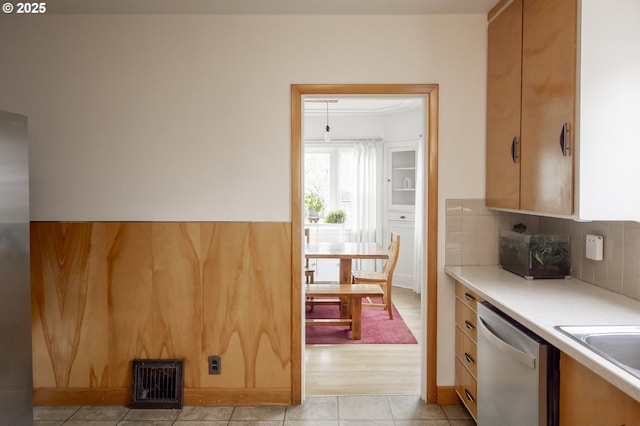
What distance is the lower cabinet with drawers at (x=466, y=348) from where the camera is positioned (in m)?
2.44

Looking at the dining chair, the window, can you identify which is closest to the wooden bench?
the dining chair

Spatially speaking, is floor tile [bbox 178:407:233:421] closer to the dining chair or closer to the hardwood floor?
the hardwood floor

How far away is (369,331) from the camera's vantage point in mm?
4305

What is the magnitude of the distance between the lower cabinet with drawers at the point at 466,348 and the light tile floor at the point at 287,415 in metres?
0.19

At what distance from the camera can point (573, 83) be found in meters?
1.86

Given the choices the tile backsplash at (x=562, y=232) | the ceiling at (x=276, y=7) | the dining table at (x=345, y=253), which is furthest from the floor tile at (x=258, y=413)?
the ceiling at (x=276, y=7)

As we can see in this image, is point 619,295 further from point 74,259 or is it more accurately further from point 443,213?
point 74,259

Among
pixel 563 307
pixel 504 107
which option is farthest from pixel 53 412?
pixel 504 107

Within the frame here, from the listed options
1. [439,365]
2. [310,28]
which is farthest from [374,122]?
[439,365]

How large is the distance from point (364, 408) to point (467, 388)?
640 mm

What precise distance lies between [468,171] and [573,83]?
39.5 inches

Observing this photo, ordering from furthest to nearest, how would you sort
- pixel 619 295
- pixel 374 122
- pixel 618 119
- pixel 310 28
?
pixel 374 122 < pixel 310 28 < pixel 619 295 < pixel 618 119

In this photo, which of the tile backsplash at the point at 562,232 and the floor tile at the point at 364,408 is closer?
the tile backsplash at the point at 562,232

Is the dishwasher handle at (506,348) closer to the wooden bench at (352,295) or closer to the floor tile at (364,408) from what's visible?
the floor tile at (364,408)
